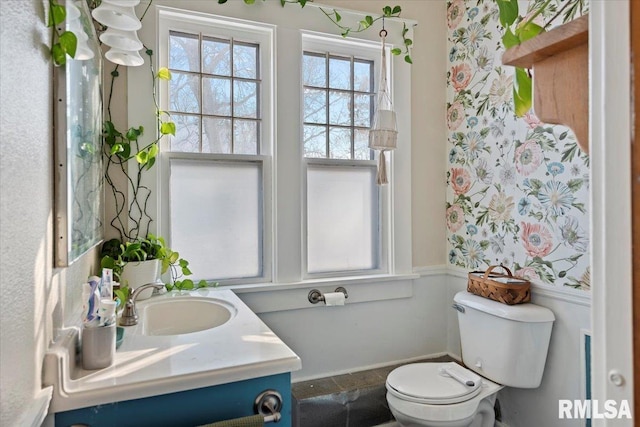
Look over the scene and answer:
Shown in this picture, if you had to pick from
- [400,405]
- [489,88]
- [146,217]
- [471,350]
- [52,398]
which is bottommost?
[400,405]

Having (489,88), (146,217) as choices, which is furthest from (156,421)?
(489,88)

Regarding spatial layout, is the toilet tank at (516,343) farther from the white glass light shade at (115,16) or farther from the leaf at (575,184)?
the white glass light shade at (115,16)

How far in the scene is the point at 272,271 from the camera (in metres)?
1.94

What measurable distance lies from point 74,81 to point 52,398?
2.38 ft

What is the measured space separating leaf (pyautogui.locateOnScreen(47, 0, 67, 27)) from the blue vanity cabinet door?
0.81 meters

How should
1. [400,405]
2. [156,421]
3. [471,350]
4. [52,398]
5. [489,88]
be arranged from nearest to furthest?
1. [52,398]
2. [156,421]
3. [400,405]
4. [471,350]
5. [489,88]

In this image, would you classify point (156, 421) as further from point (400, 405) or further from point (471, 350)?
point (471, 350)

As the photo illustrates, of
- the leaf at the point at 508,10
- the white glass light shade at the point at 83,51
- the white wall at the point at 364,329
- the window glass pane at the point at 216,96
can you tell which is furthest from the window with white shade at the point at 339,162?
the leaf at the point at 508,10

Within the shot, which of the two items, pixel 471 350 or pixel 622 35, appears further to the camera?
pixel 471 350

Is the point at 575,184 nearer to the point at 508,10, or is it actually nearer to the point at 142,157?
the point at 508,10

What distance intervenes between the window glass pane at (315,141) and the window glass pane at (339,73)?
0.82ft

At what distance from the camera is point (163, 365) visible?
963 millimetres

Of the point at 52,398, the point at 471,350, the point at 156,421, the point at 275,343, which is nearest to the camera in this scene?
the point at 52,398

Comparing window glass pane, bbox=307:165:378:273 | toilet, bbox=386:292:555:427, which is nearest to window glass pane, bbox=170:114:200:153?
window glass pane, bbox=307:165:378:273
